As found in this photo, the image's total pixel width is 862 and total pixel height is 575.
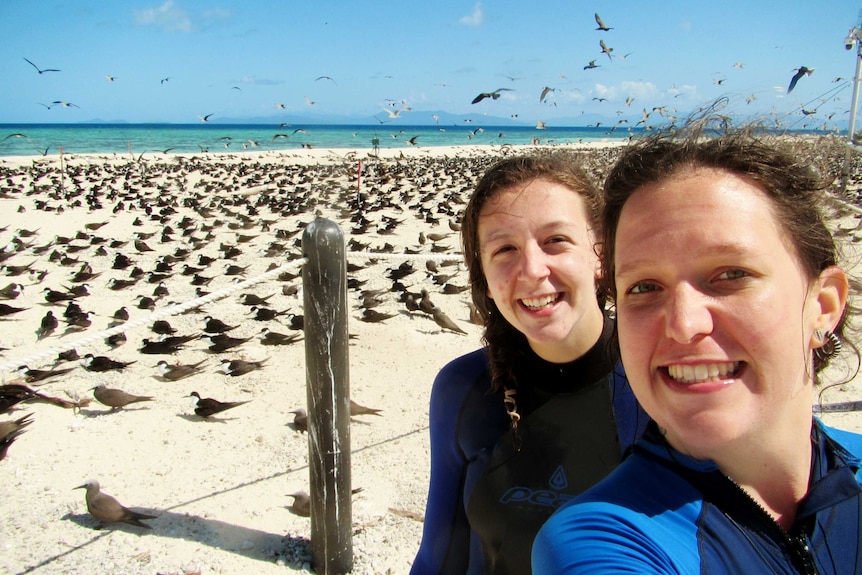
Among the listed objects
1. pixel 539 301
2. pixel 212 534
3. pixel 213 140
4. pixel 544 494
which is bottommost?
pixel 212 534

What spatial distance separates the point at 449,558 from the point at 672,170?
1.25m

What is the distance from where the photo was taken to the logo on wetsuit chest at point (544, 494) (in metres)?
1.56

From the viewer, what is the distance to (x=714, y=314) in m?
0.93

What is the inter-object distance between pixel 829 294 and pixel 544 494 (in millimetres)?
824

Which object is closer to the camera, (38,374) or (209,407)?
(209,407)

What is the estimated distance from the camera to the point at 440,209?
14250 mm

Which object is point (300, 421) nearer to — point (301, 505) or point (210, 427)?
point (210, 427)

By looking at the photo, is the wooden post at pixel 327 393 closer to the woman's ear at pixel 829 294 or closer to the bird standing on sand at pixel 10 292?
the woman's ear at pixel 829 294

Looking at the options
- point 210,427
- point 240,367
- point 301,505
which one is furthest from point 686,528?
point 240,367

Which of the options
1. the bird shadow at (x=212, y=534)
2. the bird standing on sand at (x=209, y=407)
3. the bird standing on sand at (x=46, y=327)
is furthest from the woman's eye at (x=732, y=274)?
the bird standing on sand at (x=46, y=327)

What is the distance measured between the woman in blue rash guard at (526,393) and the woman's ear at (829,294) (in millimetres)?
596

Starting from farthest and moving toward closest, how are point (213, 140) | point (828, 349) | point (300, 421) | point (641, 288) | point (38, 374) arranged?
point (213, 140) < point (38, 374) < point (300, 421) < point (828, 349) < point (641, 288)

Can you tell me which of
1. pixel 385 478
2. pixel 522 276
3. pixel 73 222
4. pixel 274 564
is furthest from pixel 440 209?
pixel 522 276

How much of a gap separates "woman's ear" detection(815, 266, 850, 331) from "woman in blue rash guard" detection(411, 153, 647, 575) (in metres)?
0.60
